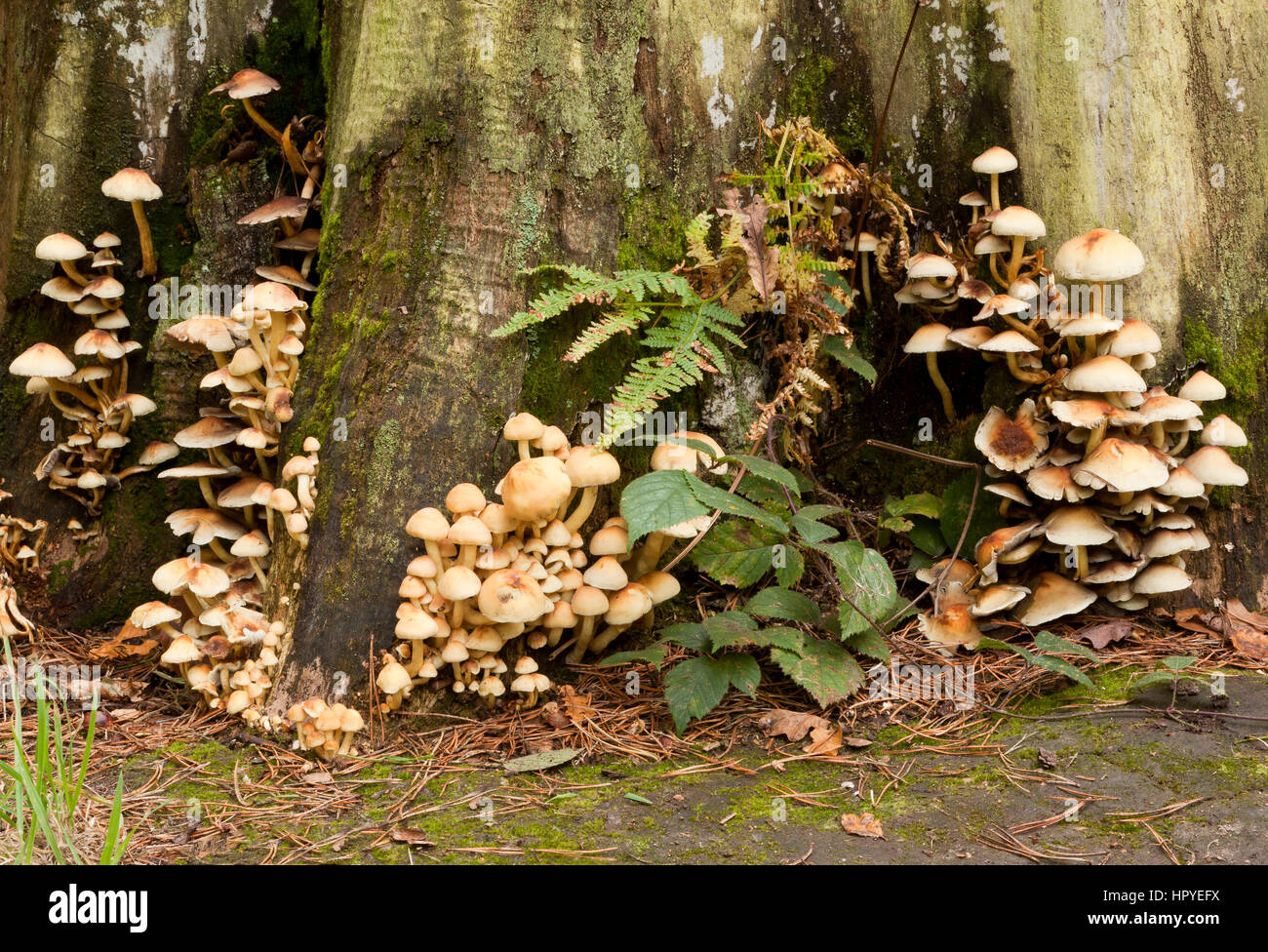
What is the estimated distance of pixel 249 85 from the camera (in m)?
5.46

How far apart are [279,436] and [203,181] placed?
1.77 metres

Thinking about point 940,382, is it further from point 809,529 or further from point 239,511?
point 239,511

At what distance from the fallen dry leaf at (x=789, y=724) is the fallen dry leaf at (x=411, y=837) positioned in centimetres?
152

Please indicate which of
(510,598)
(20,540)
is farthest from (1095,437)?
(20,540)

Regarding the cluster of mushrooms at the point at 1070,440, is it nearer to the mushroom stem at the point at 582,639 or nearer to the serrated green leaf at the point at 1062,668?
the serrated green leaf at the point at 1062,668

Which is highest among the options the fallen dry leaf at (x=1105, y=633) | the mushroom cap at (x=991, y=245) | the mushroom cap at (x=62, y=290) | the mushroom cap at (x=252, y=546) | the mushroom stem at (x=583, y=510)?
the mushroom cap at (x=991, y=245)

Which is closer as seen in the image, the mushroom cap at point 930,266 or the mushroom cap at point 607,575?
the mushroom cap at point 607,575

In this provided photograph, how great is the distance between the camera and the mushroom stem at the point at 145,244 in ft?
19.1

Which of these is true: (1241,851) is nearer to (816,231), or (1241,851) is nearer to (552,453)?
(552,453)

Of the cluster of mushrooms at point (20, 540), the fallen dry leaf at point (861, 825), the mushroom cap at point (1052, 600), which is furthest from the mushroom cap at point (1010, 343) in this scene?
the cluster of mushrooms at point (20, 540)

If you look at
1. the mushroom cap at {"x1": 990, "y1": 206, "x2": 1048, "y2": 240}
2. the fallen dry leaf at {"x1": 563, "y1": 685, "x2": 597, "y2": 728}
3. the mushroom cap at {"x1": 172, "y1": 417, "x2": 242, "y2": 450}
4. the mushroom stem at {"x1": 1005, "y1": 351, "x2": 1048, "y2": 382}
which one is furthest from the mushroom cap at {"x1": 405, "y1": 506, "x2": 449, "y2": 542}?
the mushroom cap at {"x1": 990, "y1": 206, "x2": 1048, "y2": 240}

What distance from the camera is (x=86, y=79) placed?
587 cm

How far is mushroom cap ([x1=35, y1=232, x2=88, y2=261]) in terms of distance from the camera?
5.61 meters

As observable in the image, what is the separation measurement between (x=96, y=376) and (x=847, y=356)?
4.08 metres
